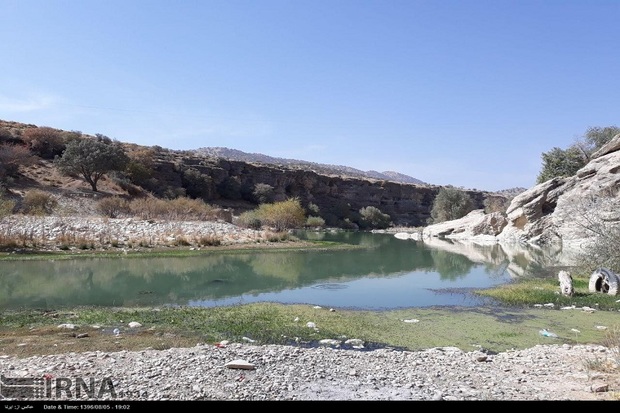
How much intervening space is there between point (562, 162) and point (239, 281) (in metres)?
50.6

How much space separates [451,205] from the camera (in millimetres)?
74375

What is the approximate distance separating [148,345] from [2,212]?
23003 mm

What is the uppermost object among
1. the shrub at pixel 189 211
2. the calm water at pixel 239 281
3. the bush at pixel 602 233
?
the bush at pixel 602 233

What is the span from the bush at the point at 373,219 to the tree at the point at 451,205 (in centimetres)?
1028

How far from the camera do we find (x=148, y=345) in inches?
355

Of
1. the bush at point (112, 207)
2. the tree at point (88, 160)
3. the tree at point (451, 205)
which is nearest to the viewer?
the bush at point (112, 207)

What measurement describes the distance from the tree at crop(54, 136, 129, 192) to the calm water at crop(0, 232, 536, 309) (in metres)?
31.3

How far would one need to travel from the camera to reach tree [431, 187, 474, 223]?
241 feet

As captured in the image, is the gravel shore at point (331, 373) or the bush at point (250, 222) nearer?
the gravel shore at point (331, 373)

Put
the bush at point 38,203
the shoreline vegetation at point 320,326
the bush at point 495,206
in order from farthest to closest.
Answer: the bush at point 495,206 → the bush at point 38,203 → the shoreline vegetation at point 320,326

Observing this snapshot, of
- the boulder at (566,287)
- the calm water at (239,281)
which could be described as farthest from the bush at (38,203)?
the boulder at (566,287)

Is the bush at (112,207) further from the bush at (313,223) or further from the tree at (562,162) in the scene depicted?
the tree at (562,162)

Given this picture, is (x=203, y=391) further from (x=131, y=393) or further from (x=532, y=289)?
(x=532, y=289)

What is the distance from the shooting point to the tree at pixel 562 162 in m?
56.4
